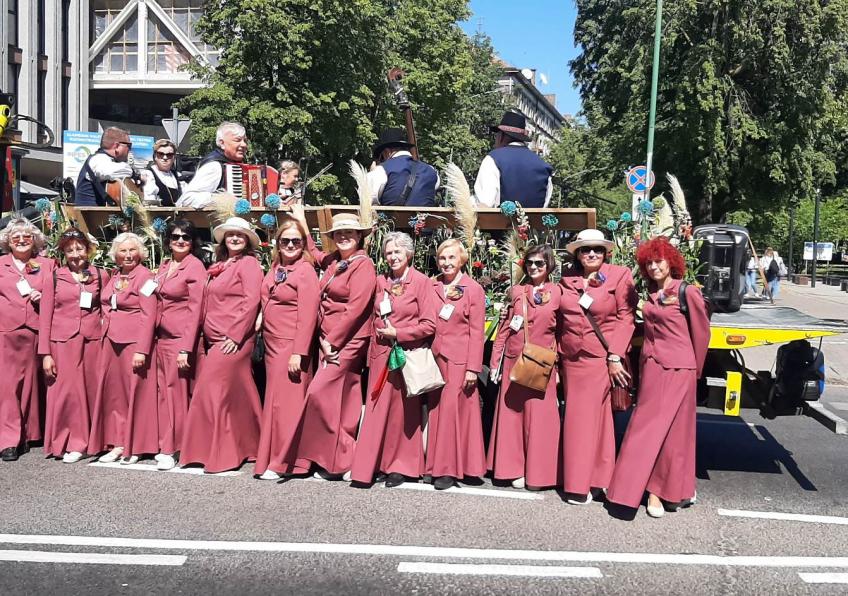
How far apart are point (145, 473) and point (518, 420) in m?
2.74

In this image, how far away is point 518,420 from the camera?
19.6 feet

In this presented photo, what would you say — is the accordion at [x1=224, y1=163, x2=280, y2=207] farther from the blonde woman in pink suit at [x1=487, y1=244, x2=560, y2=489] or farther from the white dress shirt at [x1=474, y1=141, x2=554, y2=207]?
the blonde woman in pink suit at [x1=487, y1=244, x2=560, y2=489]

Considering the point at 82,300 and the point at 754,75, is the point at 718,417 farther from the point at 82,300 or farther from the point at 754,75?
the point at 754,75

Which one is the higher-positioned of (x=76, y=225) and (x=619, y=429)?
(x=76, y=225)

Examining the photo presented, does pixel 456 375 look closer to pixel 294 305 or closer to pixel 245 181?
pixel 294 305

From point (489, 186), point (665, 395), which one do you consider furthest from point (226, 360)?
point (665, 395)

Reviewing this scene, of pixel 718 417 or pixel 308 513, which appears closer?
pixel 308 513

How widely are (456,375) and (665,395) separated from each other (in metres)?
1.42

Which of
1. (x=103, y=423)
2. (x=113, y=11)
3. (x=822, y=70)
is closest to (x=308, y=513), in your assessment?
(x=103, y=423)

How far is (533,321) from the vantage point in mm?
5809

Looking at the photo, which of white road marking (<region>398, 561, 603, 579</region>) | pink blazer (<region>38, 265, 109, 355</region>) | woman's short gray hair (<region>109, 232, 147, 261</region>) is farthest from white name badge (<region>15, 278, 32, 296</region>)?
white road marking (<region>398, 561, 603, 579</region>)

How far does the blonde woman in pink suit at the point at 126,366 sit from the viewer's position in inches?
253

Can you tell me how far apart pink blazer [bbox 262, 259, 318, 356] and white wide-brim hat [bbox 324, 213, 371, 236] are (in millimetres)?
342

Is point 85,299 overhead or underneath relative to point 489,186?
underneath
